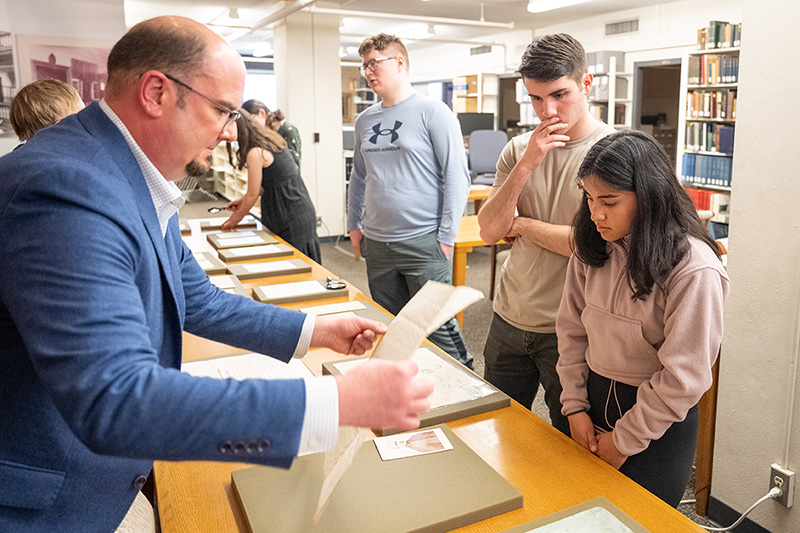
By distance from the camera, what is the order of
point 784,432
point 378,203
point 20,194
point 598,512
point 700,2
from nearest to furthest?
point 20,194 < point 598,512 < point 784,432 < point 378,203 < point 700,2

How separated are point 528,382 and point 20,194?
4.82 feet

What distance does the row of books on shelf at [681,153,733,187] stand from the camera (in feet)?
22.1

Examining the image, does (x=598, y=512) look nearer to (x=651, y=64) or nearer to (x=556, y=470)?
(x=556, y=470)

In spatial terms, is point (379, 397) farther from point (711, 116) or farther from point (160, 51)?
point (711, 116)

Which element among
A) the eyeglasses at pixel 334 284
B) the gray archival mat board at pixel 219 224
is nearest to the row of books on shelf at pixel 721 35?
the gray archival mat board at pixel 219 224

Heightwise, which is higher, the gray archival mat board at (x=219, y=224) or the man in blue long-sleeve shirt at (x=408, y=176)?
the man in blue long-sleeve shirt at (x=408, y=176)

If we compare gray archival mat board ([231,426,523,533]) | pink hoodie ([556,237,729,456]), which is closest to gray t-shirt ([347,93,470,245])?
pink hoodie ([556,237,729,456])

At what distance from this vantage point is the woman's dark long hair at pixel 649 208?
1277 millimetres

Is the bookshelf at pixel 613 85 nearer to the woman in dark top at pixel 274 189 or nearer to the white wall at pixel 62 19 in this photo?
the woman in dark top at pixel 274 189

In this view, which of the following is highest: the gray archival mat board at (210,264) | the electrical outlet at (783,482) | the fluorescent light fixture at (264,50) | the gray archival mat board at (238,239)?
the fluorescent light fixture at (264,50)

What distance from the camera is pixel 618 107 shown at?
871cm

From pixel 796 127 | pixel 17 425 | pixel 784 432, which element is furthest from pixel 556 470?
pixel 796 127

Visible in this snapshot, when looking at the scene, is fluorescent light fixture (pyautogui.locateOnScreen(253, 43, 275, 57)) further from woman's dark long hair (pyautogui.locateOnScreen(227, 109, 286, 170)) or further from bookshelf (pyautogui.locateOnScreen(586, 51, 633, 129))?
woman's dark long hair (pyautogui.locateOnScreen(227, 109, 286, 170))

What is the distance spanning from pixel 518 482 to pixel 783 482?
131cm
